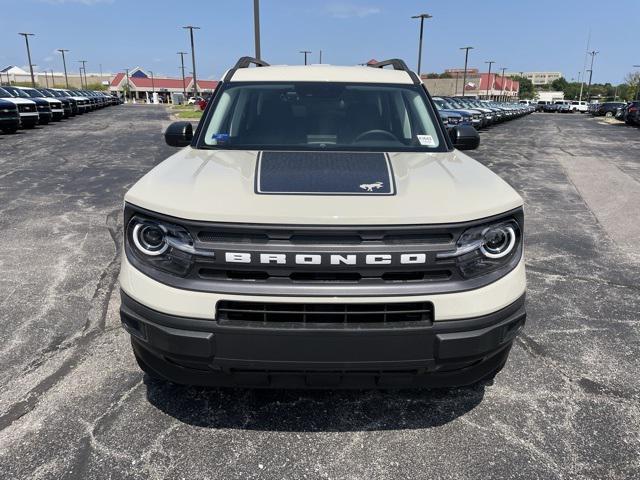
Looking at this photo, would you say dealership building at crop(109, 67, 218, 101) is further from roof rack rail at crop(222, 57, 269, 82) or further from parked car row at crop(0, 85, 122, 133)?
roof rack rail at crop(222, 57, 269, 82)

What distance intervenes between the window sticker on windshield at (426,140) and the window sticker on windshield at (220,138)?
1307 mm

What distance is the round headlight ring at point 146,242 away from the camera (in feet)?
7.60

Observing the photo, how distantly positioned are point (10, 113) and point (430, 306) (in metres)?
20.0

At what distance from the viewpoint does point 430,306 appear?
2217 millimetres

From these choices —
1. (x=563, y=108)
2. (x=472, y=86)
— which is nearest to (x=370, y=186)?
(x=563, y=108)

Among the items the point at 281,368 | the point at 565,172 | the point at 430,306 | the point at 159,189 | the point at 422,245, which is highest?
the point at 159,189

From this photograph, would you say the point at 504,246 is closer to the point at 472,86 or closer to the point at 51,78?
the point at 472,86

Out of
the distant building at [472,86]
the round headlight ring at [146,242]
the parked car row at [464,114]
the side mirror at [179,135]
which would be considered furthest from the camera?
the distant building at [472,86]

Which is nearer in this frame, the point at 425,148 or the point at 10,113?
the point at 425,148

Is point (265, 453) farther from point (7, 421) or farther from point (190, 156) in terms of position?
point (190, 156)

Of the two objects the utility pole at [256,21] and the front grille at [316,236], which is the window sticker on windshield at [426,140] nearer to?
the front grille at [316,236]

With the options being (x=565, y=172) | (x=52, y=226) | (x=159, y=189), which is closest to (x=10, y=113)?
(x=52, y=226)

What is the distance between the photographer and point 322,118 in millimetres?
3611

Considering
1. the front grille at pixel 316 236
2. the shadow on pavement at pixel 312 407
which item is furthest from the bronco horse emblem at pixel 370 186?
the shadow on pavement at pixel 312 407
